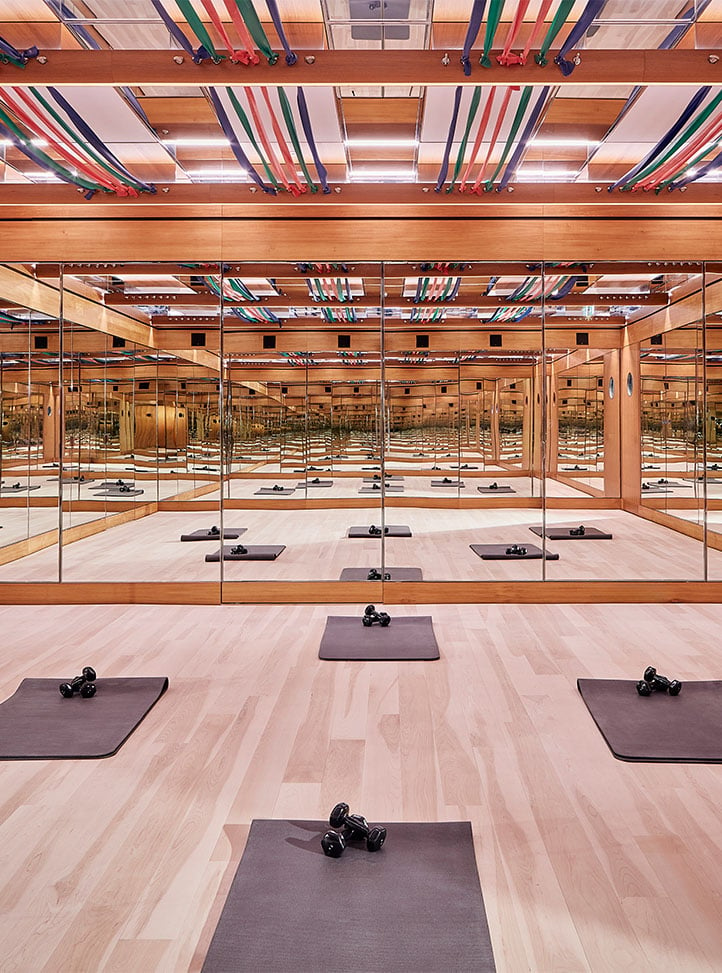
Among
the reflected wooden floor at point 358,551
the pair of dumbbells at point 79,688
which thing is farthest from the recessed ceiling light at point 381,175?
the pair of dumbbells at point 79,688

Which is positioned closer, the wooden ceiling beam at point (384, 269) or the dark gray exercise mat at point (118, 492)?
the wooden ceiling beam at point (384, 269)

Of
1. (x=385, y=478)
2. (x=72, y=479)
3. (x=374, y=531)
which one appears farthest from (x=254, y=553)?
(x=72, y=479)

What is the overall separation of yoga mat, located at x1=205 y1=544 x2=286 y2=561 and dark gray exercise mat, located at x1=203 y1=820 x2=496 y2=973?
3.97 m

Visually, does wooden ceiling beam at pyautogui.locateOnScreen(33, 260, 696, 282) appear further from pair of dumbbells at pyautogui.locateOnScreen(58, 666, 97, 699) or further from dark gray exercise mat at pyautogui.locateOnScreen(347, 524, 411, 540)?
pair of dumbbells at pyautogui.locateOnScreen(58, 666, 97, 699)

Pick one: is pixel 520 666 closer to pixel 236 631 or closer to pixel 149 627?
pixel 236 631

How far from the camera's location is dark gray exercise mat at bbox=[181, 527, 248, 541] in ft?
21.7

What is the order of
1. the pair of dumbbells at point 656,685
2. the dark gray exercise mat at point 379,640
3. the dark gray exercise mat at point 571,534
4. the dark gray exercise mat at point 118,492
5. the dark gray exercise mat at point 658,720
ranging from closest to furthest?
the dark gray exercise mat at point 658,720 < the pair of dumbbells at point 656,685 < the dark gray exercise mat at point 379,640 < the dark gray exercise mat at point 571,534 < the dark gray exercise mat at point 118,492

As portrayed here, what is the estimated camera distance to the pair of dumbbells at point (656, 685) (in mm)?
4074

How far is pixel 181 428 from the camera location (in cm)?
684

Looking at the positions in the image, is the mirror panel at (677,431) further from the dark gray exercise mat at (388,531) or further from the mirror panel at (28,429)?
the mirror panel at (28,429)

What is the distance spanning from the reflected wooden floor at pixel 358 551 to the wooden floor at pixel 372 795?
4.09 ft

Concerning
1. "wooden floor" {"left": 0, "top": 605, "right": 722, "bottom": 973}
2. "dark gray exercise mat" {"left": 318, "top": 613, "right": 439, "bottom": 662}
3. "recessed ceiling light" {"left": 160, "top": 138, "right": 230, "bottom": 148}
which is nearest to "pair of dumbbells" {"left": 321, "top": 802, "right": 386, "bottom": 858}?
"wooden floor" {"left": 0, "top": 605, "right": 722, "bottom": 973}

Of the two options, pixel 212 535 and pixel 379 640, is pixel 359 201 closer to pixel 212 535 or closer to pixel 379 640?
pixel 212 535

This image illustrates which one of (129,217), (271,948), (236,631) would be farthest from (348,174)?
(271,948)
